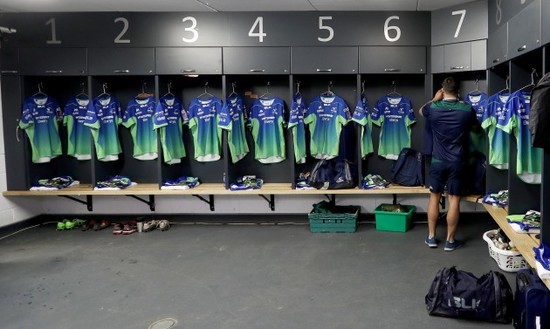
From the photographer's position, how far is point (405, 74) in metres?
4.99

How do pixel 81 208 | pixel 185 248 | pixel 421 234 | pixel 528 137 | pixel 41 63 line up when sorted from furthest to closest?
pixel 81 208, pixel 41 63, pixel 421 234, pixel 185 248, pixel 528 137

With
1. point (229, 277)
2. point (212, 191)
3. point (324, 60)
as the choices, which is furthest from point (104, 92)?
point (229, 277)

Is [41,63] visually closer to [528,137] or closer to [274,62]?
[274,62]

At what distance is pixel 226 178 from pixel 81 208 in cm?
211

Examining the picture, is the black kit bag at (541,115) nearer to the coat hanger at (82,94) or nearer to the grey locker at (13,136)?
the coat hanger at (82,94)

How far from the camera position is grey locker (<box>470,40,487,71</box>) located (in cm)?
441

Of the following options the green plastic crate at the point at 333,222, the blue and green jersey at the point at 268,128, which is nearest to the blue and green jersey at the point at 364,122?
the green plastic crate at the point at 333,222

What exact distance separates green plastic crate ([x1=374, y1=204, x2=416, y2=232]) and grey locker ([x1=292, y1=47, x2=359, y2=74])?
5.51ft

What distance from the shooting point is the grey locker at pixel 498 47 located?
3.68 meters

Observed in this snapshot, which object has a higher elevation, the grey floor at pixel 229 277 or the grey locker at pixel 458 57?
the grey locker at pixel 458 57

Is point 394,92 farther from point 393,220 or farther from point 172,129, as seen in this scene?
point 172,129

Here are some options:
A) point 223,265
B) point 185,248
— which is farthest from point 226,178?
point 223,265

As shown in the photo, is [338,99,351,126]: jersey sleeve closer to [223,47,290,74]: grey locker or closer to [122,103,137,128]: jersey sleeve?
[223,47,290,74]: grey locker

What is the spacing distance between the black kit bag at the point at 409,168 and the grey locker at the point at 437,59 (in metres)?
0.96
